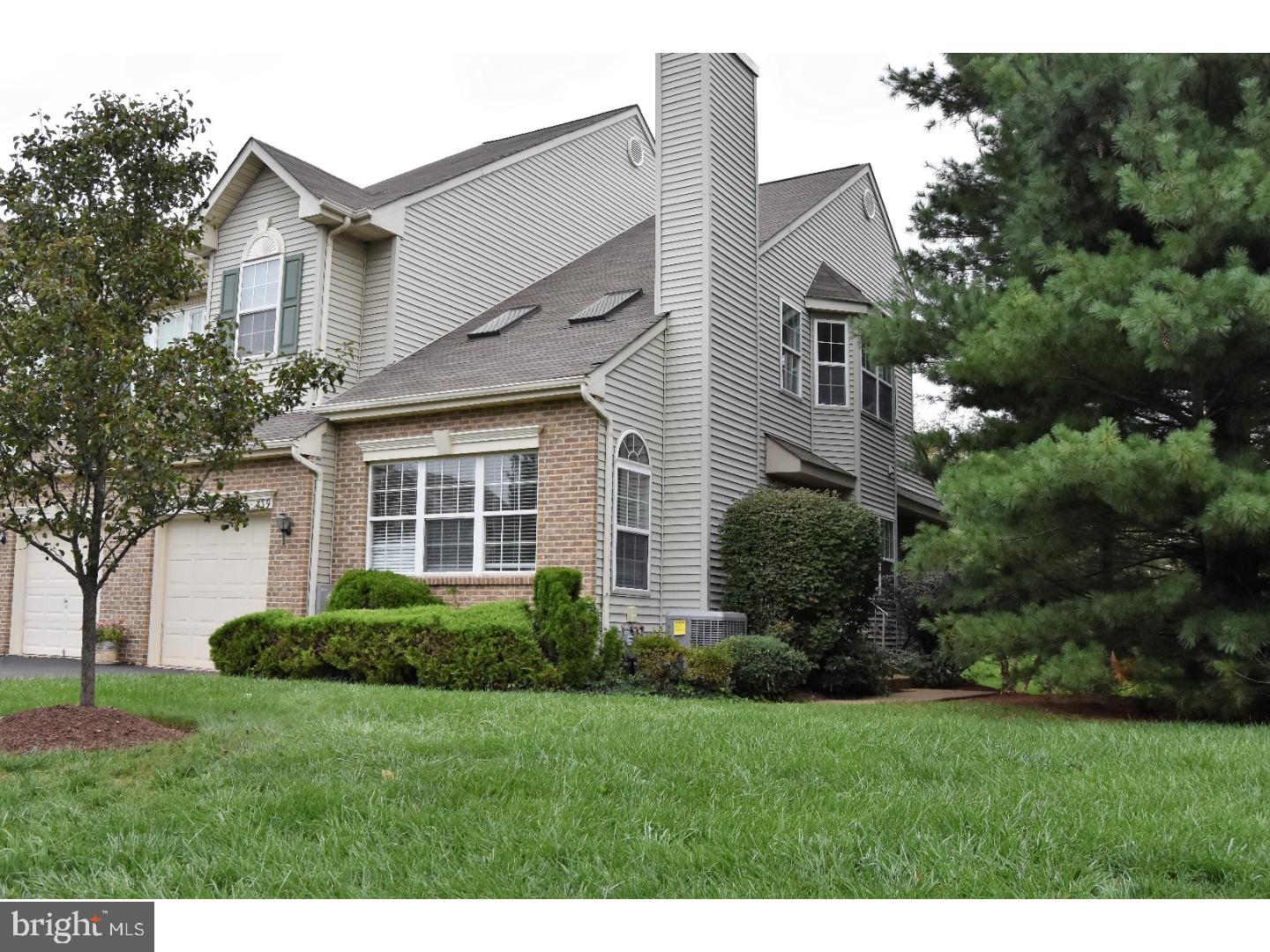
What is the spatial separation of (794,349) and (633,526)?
4788 mm

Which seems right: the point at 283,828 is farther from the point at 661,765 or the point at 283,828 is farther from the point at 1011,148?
the point at 1011,148

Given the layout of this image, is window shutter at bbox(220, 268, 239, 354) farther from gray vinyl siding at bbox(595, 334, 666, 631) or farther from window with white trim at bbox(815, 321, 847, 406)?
window with white trim at bbox(815, 321, 847, 406)

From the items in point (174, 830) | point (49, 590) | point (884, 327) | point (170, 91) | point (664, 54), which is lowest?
point (174, 830)

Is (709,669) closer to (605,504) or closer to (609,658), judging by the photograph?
(609,658)

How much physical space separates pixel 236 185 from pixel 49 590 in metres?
6.83

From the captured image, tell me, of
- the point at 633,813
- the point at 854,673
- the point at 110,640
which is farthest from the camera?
the point at 110,640

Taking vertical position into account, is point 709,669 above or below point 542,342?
below

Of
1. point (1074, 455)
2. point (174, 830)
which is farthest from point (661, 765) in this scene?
point (1074, 455)

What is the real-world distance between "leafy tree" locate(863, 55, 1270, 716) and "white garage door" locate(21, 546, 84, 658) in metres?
12.8

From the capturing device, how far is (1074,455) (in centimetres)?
840

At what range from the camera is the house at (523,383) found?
13.0 m

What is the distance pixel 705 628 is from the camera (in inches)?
503

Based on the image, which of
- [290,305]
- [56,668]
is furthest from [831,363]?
[56,668]

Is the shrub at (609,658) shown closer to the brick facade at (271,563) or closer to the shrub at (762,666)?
the shrub at (762,666)
